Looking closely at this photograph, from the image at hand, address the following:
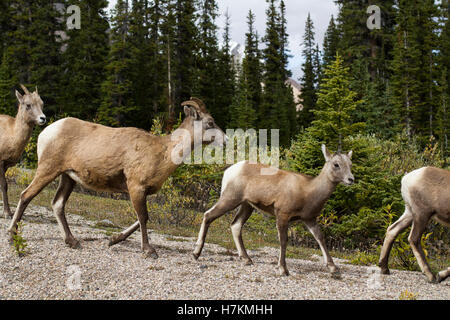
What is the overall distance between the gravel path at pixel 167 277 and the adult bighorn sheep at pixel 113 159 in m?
0.50

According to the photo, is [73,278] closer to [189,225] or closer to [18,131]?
[18,131]

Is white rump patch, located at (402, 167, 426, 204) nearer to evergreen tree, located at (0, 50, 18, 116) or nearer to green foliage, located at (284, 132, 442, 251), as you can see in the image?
green foliage, located at (284, 132, 442, 251)

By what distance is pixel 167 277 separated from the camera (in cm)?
562

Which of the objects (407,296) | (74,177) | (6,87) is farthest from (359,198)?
(6,87)

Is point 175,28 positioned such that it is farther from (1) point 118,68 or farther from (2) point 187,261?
(2) point 187,261

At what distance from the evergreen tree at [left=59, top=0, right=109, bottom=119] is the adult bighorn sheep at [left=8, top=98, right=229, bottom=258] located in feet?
92.9

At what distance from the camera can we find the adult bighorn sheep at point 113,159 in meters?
6.69

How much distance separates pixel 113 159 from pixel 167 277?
87.4 inches

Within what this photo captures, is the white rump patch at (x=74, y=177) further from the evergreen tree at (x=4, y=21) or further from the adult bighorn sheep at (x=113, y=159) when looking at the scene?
the evergreen tree at (x=4, y=21)

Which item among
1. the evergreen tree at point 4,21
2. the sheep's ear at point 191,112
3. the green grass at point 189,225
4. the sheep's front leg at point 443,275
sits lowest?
the green grass at point 189,225

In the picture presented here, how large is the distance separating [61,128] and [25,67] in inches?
1076

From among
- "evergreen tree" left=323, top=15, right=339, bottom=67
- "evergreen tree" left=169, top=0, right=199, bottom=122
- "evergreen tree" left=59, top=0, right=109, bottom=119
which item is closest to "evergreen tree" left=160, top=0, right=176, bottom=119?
"evergreen tree" left=169, top=0, right=199, bottom=122

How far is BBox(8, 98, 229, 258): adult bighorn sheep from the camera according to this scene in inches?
263

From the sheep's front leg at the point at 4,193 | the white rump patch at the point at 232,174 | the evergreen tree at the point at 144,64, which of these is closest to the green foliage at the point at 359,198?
the white rump patch at the point at 232,174
